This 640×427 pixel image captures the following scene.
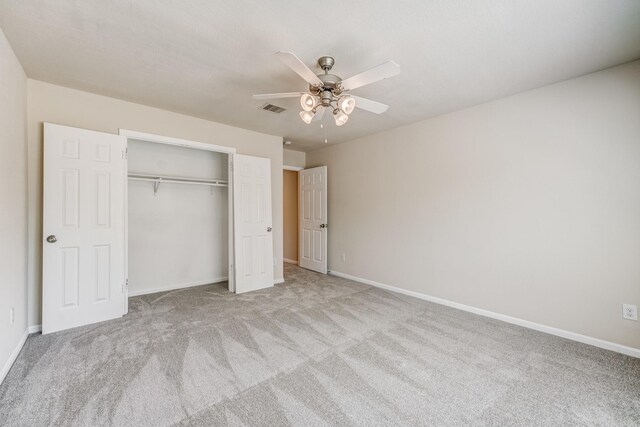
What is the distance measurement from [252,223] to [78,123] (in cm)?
235

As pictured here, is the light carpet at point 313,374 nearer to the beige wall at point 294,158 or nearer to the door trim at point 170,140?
the door trim at point 170,140

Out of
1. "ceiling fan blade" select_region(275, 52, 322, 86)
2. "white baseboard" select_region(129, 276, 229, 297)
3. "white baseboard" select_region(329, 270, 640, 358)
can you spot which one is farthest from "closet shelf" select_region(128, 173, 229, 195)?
"white baseboard" select_region(329, 270, 640, 358)

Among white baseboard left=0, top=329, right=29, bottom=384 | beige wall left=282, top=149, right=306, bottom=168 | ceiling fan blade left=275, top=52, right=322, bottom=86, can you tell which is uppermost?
beige wall left=282, top=149, right=306, bottom=168

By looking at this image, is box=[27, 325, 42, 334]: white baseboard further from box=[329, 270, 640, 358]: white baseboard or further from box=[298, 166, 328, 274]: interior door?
box=[329, 270, 640, 358]: white baseboard

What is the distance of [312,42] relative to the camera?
6.80 feet

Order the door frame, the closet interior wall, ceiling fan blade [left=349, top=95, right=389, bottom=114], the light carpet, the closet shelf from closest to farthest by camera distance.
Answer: the light carpet → ceiling fan blade [left=349, top=95, right=389, bottom=114] → the door frame → the closet shelf → the closet interior wall

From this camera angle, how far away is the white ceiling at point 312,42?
1755 millimetres

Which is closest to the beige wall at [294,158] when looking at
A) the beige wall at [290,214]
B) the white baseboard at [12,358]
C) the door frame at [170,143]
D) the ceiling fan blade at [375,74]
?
the beige wall at [290,214]

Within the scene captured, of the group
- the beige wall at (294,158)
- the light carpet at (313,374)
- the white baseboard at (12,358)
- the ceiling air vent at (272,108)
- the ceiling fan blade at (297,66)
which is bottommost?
the light carpet at (313,374)

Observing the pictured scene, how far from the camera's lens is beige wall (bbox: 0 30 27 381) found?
2021mm

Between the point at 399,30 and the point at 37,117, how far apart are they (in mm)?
3564

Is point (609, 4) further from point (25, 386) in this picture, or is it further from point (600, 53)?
point (25, 386)

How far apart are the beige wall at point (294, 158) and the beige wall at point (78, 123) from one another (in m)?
1.43

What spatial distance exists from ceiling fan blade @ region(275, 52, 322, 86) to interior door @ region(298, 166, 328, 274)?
3171mm
